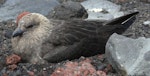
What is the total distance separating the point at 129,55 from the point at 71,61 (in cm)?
110

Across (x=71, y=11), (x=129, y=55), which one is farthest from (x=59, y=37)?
(x=129, y=55)

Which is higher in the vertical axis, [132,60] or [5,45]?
[132,60]

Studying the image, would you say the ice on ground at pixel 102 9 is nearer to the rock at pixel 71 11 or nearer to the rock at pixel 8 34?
the rock at pixel 71 11

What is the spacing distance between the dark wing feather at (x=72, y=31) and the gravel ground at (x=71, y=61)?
0.33 m

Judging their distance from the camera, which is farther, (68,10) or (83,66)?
(68,10)

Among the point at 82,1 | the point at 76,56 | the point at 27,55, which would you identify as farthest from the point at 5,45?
the point at 82,1

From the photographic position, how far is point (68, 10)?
8.10m

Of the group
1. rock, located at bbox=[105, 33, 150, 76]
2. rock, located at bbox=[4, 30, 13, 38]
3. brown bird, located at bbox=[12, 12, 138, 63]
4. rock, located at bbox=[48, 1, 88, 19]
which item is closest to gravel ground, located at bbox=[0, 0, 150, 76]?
rock, located at bbox=[4, 30, 13, 38]

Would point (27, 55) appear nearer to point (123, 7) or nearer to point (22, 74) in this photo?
point (22, 74)

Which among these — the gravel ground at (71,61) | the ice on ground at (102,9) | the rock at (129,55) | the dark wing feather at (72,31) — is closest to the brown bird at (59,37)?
the dark wing feather at (72,31)

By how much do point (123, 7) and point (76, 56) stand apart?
1987 mm

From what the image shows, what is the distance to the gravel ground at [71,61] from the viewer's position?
625 centimetres

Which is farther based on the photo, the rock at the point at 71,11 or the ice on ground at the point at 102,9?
the ice on ground at the point at 102,9

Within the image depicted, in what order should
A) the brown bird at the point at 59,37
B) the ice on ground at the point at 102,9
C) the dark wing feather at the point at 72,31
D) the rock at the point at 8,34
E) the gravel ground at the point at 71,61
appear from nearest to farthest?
1. the gravel ground at the point at 71,61
2. the brown bird at the point at 59,37
3. the dark wing feather at the point at 72,31
4. the rock at the point at 8,34
5. the ice on ground at the point at 102,9
